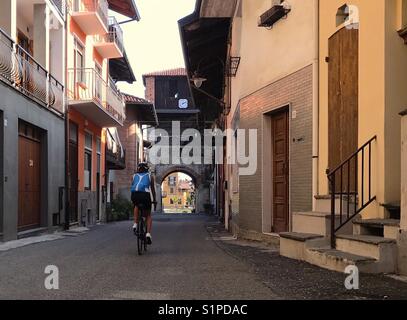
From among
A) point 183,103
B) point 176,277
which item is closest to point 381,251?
point 176,277

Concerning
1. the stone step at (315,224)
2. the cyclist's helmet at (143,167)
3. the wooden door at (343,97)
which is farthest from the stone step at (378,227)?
the cyclist's helmet at (143,167)

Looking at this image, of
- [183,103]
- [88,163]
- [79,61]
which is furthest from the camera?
[183,103]

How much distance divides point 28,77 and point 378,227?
9713 millimetres

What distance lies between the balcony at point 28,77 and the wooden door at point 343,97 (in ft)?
22.4

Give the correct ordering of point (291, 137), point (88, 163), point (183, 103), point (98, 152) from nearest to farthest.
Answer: point (291, 137)
point (88, 163)
point (98, 152)
point (183, 103)

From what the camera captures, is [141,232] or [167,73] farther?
[167,73]

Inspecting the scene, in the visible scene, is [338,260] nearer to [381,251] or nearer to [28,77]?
[381,251]

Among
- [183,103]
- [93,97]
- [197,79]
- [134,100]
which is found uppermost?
[183,103]

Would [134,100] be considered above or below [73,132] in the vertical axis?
above

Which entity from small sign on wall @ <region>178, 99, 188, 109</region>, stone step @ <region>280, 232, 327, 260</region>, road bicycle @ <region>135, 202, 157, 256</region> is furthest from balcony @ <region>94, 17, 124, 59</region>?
small sign on wall @ <region>178, 99, 188, 109</region>

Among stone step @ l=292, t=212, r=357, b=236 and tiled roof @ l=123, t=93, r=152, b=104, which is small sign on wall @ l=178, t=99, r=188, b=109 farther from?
stone step @ l=292, t=212, r=357, b=236

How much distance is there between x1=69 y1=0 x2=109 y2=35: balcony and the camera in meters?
18.7

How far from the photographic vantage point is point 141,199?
941 cm
